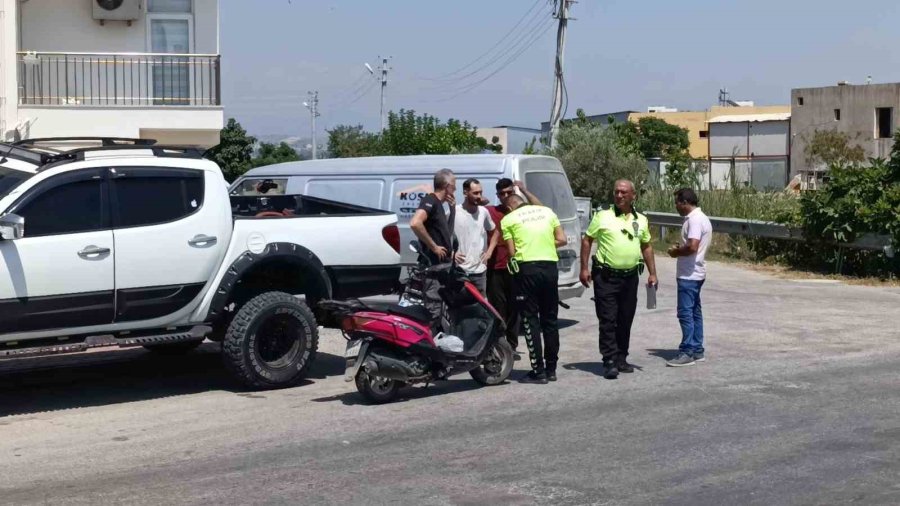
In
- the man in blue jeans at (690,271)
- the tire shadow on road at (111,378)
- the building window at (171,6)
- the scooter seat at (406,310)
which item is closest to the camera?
the scooter seat at (406,310)

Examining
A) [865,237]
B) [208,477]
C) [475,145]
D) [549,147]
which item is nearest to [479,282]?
[208,477]

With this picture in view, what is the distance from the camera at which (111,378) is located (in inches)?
437

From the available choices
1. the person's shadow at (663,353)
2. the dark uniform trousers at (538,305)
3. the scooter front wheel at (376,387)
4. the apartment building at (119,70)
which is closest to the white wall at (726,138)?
the apartment building at (119,70)

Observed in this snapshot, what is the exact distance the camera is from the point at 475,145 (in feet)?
145

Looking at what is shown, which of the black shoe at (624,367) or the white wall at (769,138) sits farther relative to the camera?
the white wall at (769,138)

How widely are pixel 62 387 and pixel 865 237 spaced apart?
12794mm

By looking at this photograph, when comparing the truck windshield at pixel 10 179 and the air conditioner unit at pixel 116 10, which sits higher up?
the air conditioner unit at pixel 116 10

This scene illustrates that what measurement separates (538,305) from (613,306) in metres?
0.81

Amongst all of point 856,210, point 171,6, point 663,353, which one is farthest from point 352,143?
point 663,353

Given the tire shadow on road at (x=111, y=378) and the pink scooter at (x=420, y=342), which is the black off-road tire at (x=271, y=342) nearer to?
the tire shadow on road at (x=111, y=378)

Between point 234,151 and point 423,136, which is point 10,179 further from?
point 234,151

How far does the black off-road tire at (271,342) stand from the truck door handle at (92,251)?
49.8 inches

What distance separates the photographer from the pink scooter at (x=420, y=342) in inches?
373

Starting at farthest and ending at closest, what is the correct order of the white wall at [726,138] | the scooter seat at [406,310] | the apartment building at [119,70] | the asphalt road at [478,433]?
the white wall at [726,138] → the apartment building at [119,70] → the scooter seat at [406,310] → the asphalt road at [478,433]
